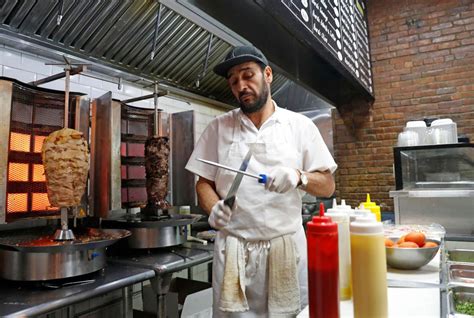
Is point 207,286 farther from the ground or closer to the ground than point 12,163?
closer to the ground

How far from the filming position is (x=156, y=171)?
8.03 ft

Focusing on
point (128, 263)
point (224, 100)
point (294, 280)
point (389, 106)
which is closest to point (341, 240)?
point (294, 280)

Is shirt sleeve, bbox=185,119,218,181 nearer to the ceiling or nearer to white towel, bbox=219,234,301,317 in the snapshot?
white towel, bbox=219,234,301,317

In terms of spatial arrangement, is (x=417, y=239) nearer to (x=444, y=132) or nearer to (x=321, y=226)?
(x=321, y=226)

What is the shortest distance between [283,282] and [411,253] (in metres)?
0.55

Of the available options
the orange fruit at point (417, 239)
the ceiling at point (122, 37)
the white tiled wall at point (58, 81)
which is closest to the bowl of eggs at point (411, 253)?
the orange fruit at point (417, 239)

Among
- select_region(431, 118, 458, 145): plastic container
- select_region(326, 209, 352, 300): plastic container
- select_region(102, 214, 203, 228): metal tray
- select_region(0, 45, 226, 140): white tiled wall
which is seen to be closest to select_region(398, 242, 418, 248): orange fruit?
select_region(326, 209, 352, 300): plastic container

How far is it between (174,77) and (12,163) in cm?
180

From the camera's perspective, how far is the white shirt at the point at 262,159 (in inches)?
62.9

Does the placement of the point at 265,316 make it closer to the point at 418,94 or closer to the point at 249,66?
the point at 249,66

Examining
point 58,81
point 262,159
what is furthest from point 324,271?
point 58,81

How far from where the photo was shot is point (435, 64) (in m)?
4.43

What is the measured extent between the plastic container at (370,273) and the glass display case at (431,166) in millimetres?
2791

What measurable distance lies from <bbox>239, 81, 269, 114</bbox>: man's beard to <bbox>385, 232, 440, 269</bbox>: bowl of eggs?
2.93 feet
